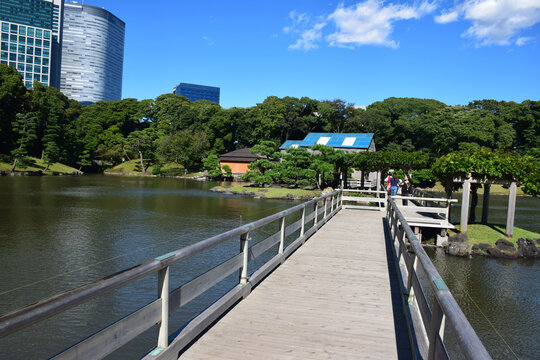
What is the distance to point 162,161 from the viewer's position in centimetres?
6222

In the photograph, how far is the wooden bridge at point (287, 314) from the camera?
226 cm

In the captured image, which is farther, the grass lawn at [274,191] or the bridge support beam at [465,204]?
the grass lawn at [274,191]

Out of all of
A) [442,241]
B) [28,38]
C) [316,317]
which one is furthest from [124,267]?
[28,38]

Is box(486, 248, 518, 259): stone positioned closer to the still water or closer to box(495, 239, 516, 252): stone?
box(495, 239, 516, 252): stone

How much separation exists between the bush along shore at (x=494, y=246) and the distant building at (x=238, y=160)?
135 ft

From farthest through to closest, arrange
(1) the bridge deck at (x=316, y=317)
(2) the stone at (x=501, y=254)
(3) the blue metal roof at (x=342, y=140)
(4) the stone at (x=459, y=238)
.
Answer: (3) the blue metal roof at (x=342, y=140)
(4) the stone at (x=459, y=238)
(2) the stone at (x=501, y=254)
(1) the bridge deck at (x=316, y=317)

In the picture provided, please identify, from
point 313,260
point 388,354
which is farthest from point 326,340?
point 313,260

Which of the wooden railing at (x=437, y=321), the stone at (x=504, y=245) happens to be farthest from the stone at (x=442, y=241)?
the wooden railing at (x=437, y=321)

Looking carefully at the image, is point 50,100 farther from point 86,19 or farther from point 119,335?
point 86,19

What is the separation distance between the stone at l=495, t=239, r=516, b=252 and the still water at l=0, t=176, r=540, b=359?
712 millimetres

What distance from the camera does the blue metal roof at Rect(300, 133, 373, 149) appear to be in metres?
47.2

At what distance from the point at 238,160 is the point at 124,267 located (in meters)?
45.4

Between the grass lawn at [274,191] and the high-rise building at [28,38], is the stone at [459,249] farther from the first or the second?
the high-rise building at [28,38]

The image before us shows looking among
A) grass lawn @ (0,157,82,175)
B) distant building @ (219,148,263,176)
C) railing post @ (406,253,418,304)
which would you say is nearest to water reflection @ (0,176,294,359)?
railing post @ (406,253,418,304)
